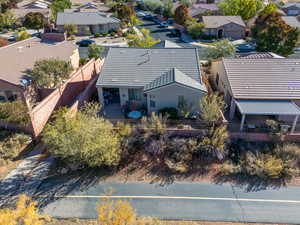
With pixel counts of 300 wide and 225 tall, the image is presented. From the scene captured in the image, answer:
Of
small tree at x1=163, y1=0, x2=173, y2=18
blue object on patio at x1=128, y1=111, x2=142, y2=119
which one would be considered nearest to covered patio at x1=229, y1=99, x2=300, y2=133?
blue object on patio at x1=128, y1=111, x2=142, y2=119

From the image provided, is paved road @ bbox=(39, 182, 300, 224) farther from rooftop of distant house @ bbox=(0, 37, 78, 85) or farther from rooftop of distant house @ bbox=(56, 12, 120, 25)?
rooftop of distant house @ bbox=(56, 12, 120, 25)

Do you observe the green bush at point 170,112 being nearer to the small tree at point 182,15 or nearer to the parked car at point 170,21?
the small tree at point 182,15

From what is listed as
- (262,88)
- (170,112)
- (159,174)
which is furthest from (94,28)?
(159,174)

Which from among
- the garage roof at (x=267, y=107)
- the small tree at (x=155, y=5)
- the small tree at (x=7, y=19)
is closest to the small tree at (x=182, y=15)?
the small tree at (x=155, y=5)

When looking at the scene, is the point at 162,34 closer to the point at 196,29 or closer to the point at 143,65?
the point at 196,29

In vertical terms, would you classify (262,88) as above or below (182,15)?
below

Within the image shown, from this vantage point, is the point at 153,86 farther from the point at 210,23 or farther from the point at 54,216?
the point at 210,23

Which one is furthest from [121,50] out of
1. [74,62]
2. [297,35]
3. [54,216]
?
[297,35]
